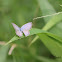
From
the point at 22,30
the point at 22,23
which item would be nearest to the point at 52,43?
the point at 22,30

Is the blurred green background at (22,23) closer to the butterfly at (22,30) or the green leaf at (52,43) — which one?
the green leaf at (52,43)

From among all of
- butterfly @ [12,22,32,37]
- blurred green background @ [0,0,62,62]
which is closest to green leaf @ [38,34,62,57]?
butterfly @ [12,22,32,37]

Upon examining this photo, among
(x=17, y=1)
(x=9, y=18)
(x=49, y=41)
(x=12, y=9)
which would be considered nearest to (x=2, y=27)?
(x=9, y=18)

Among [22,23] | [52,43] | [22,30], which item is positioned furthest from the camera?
[22,23]

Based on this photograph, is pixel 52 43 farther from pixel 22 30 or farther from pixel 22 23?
pixel 22 23

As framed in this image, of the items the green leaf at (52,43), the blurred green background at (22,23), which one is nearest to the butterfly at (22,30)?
the green leaf at (52,43)

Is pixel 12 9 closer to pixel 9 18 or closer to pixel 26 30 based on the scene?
pixel 9 18

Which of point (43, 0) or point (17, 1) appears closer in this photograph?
point (43, 0)

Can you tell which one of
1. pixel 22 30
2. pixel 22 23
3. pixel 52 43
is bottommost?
pixel 22 23
